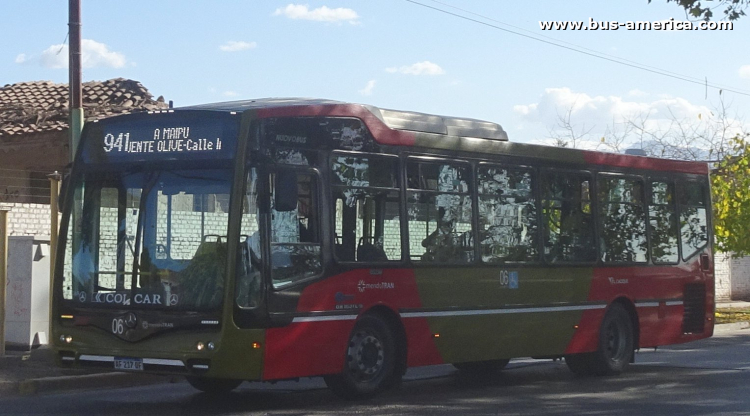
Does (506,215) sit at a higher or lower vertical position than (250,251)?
higher

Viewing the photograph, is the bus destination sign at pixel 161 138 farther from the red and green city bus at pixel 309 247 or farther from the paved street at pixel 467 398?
the paved street at pixel 467 398

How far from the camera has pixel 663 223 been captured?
1652 cm

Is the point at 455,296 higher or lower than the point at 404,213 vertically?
lower

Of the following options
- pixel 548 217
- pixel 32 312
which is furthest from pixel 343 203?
pixel 32 312

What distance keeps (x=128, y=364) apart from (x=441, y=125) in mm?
4523

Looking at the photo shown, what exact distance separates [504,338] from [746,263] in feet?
85.1

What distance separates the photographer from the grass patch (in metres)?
26.9

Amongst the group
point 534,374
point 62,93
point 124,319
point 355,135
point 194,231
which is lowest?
point 534,374

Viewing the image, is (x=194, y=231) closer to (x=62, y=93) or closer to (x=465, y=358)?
(x=465, y=358)

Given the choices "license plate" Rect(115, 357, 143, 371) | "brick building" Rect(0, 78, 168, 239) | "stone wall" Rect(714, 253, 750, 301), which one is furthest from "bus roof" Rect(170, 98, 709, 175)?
"stone wall" Rect(714, 253, 750, 301)

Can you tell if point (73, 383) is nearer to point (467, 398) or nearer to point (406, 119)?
point (467, 398)

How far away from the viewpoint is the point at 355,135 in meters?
11.8

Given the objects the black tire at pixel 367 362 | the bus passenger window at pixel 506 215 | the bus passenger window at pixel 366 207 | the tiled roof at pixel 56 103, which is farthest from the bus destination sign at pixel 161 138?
the tiled roof at pixel 56 103

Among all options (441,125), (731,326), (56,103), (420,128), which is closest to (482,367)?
(441,125)
